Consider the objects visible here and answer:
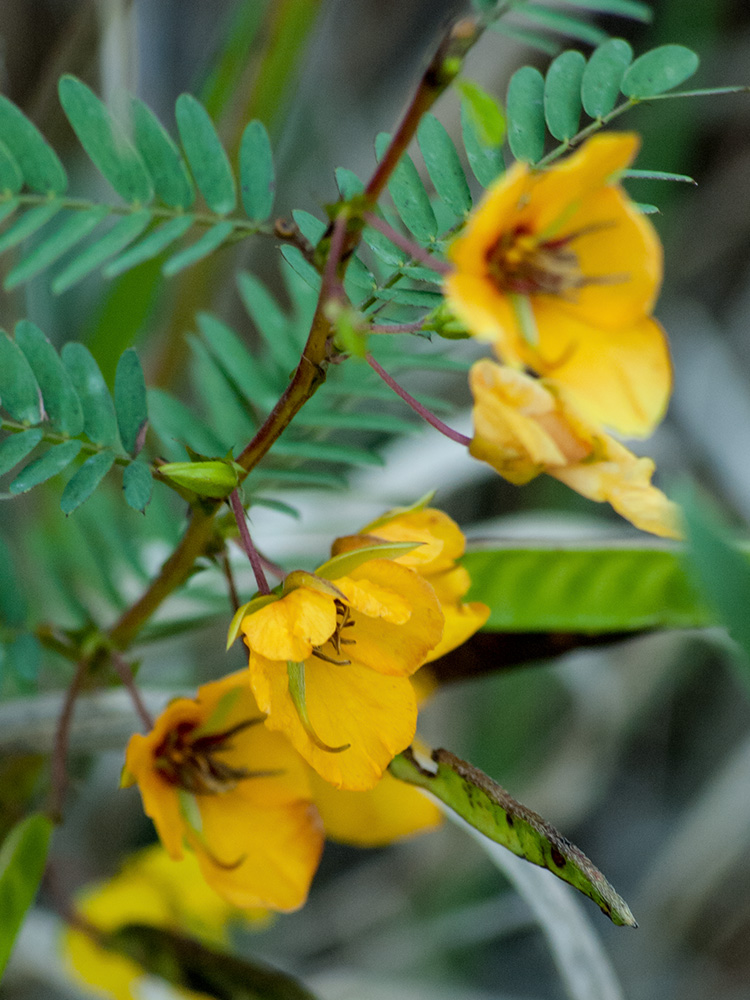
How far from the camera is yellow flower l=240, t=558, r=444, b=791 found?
346mm

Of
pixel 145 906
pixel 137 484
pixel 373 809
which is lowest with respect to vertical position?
pixel 145 906

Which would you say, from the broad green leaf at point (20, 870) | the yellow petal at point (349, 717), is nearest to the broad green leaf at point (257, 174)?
the yellow petal at point (349, 717)

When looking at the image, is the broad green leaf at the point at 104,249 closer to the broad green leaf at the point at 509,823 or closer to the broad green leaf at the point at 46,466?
the broad green leaf at the point at 46,466

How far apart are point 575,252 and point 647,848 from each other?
121 centimetres

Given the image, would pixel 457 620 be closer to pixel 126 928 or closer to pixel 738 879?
pixel 126 928

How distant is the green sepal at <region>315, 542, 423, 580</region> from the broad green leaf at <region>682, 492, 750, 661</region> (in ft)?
0.36

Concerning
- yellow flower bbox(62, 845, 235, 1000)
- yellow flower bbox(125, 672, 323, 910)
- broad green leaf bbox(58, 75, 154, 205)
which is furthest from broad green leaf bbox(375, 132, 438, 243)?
yellow flower bbox(62, 845, 235, 1000)

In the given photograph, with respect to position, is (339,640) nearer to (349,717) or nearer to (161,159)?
(349,717)

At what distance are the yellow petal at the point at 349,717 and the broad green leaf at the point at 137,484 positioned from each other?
9 cm

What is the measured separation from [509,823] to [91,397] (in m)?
0.28

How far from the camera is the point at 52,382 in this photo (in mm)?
425

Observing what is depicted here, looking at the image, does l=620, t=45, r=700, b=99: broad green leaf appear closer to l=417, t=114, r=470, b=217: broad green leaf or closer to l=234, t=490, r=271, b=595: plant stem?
l=417, t=114, r=470, b=217: broad green leaf

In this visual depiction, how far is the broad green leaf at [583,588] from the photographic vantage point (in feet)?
1.80

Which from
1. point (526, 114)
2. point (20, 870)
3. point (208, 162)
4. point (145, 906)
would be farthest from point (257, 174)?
point (145, 906)
